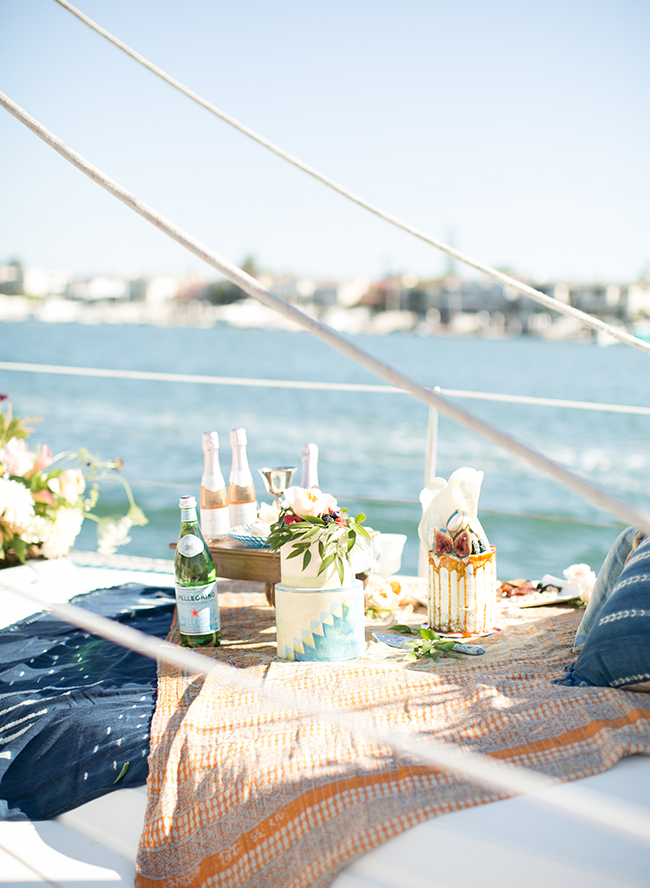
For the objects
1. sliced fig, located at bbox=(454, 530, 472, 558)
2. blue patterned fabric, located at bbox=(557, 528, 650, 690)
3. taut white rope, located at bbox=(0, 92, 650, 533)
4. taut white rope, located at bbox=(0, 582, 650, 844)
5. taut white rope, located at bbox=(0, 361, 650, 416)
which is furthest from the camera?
taut white rope, located at bbox=(0, 361, 650, 416)

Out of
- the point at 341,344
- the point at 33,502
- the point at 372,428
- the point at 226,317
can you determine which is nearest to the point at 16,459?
the point at 33,502

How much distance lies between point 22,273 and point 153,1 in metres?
20.9

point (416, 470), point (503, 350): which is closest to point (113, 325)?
point (503, 350)

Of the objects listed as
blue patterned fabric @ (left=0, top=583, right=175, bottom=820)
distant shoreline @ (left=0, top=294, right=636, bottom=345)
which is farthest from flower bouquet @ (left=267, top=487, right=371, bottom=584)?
distant shoreline @ (left=0, top=294, right=636, bottom=345)

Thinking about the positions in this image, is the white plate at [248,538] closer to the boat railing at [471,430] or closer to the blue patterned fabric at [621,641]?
the boat railing at [471,430]

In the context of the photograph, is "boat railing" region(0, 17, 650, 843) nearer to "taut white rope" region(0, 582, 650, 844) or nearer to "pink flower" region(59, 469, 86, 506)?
"taut white rope" region(0, 582, 650, 844)

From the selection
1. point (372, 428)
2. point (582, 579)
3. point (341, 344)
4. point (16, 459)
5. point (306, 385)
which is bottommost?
point (372, 428)

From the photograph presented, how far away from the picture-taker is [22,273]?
31.2 metres

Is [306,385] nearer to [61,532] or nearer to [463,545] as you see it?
[61,532]

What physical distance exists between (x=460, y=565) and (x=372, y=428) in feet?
45.8

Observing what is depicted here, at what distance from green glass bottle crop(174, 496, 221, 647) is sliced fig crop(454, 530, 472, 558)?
472 mm

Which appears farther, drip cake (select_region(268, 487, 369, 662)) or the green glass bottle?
the green glass bottle

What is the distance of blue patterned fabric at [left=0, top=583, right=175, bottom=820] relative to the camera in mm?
1137

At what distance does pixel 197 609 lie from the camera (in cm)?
148
